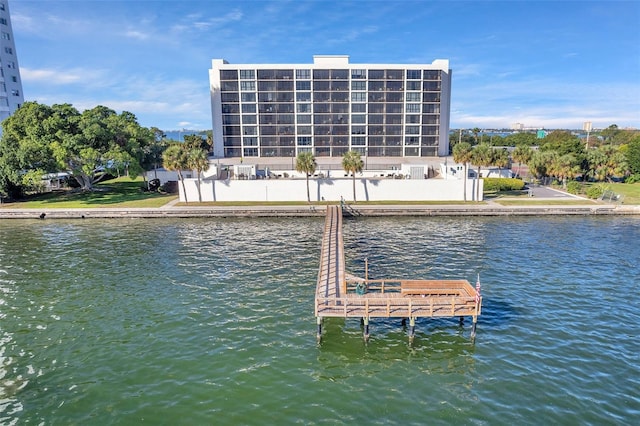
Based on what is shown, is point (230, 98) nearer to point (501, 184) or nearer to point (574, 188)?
point (501, 184)

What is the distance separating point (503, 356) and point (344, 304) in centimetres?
978

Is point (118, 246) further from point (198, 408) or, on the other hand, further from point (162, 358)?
point (198, 408)

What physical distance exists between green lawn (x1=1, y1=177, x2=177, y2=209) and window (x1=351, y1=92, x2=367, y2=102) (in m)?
61.2

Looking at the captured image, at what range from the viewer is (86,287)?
35.2 metres

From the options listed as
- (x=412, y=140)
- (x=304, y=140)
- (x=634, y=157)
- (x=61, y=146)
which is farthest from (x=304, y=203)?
(x=634, y=157)

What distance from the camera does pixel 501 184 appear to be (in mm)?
76250

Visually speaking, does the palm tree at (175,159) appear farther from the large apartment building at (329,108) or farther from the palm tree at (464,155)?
the large apartment building at (329,108)

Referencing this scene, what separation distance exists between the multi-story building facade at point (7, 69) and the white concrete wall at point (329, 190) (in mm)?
78386

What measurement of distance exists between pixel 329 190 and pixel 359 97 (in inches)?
2198

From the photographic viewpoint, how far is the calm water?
65.8 feet

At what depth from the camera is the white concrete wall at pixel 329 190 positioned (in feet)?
226

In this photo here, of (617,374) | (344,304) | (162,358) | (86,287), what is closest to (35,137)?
(86,287)

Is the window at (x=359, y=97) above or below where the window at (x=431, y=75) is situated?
below

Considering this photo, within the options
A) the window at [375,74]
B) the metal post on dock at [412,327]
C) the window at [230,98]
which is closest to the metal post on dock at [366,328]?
the metal post on dock at [412,327]
